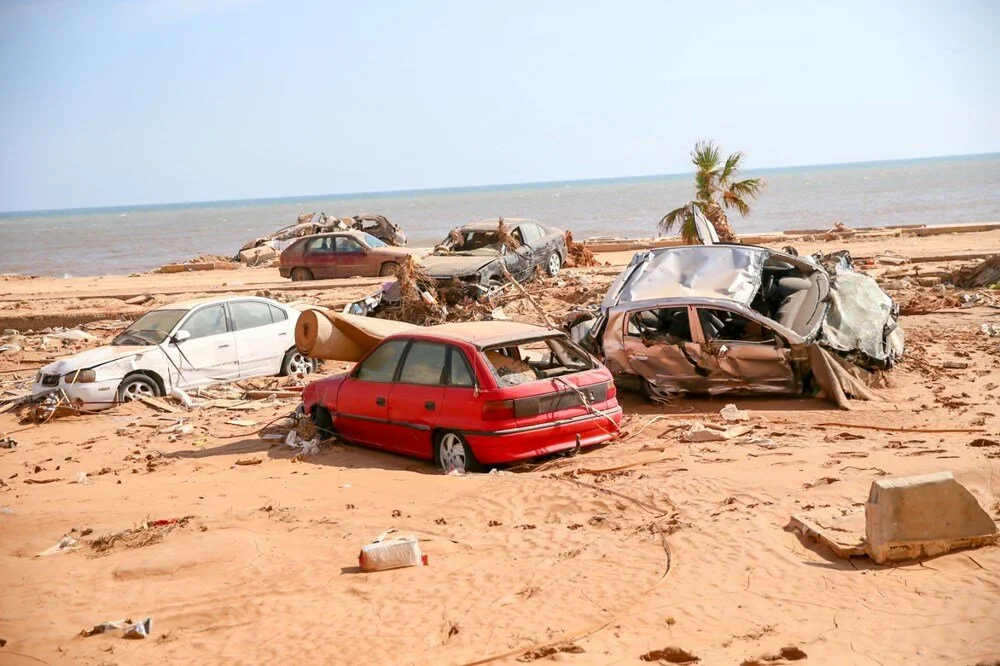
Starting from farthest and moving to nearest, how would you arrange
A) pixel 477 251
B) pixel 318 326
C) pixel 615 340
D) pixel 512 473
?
1. pixel 477 251
2. pixel 615 340
3. pixel 318 326
4. pixel 512 473

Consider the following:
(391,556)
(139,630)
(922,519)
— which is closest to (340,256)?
(391,556)

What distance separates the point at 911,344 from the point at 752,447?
5549 millimetres

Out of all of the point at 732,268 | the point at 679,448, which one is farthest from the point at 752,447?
the point at 732,268

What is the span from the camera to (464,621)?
6.51 m

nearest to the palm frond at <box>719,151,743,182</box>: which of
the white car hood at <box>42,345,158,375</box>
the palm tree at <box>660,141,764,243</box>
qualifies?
the palm tree at <box>660,141,764,243</box>

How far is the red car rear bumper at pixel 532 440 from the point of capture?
972cm

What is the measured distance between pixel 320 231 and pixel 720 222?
56.6 ft

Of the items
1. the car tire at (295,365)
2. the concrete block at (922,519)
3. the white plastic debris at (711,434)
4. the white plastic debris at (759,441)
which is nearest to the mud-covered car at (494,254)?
the car tire at (295,365)

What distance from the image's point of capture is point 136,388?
14.4 meters

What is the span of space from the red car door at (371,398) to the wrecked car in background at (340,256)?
16.1 m

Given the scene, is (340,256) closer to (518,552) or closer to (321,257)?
(321,257)

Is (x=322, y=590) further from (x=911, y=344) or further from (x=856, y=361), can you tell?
(x=911, y=344)

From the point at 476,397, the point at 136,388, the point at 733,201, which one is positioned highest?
the point at 733,201

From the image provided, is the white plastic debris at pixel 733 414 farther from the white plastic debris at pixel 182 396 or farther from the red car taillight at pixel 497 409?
the white plastic debris at pixel 182 396
